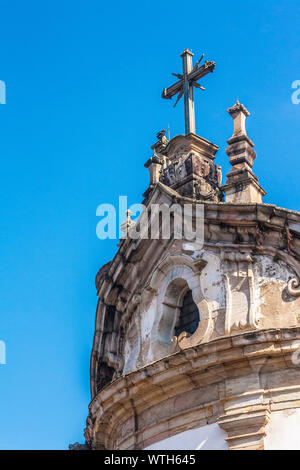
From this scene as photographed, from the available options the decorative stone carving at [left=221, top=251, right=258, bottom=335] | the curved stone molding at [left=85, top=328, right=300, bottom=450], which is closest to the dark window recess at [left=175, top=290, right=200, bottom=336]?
the decorative stone carving at [left=221, top=251, right=258, bottom=335]

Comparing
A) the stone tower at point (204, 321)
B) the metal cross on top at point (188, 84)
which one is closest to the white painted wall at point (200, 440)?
the stone tower at point (204, 321)

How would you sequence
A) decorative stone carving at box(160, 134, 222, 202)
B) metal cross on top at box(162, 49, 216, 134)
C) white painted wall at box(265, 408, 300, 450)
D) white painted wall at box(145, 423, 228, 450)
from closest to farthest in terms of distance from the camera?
white painted wall at box(265, 408, 300, 450) < white painted wall at box(145, 423, 228, 450) < decorative stone carving at box(160, 134, 222, 202) < metal cross on top at box(162, 49, 216, 134)

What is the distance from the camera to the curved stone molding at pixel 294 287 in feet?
59.6

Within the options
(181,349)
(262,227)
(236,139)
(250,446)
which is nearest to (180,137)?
(236,139)

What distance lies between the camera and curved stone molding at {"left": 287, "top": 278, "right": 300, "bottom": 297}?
18156 millimetres

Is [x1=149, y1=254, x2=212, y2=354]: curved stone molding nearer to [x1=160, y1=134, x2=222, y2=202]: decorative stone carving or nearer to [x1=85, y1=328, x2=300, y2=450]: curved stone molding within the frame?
[x1=85, y1=328, x2=300, y2=450]: curved stone molding

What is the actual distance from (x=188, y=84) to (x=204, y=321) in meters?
5.63

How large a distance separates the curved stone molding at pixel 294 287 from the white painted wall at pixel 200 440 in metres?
2.48

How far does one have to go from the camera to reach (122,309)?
2089 centimetres

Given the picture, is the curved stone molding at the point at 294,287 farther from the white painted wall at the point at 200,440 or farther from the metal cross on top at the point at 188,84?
the metal cross on top at the point at 188,84

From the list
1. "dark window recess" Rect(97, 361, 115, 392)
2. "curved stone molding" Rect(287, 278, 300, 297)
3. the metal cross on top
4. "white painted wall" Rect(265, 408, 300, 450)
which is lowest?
"white painted wall" Rect(265, 408, 300, 450)

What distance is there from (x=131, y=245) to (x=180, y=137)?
7.86 ft

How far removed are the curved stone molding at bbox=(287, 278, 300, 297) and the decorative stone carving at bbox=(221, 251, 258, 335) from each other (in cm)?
63

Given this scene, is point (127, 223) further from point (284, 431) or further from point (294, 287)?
point (284, 431)
